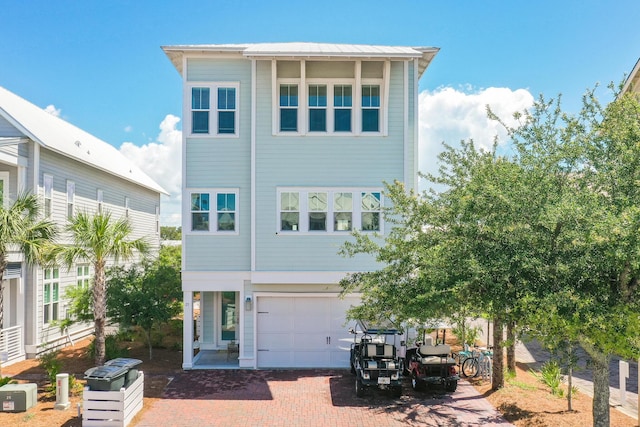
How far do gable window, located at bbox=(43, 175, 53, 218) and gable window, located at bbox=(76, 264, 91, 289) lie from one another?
3393mm

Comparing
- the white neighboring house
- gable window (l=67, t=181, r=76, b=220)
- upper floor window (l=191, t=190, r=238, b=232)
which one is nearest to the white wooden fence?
the white neighboring house

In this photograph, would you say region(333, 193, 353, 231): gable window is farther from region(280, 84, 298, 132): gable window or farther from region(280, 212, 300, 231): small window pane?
region(280, 84, 298, 132): gable window

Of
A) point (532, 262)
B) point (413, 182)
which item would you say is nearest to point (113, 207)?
point (413, 182)

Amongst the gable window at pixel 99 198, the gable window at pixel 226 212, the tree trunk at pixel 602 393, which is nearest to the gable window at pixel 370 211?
the gable window at pixel 226 212

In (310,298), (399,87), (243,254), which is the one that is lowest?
(310,298)

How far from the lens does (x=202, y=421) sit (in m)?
10.6

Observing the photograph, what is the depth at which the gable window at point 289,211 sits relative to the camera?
1541 cm

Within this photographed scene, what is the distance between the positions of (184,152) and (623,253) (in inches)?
500

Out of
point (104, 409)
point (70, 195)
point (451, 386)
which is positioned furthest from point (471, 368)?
point (70, 195)

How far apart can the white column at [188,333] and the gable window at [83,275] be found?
7.51 metres

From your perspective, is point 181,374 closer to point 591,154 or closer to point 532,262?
point 532,262

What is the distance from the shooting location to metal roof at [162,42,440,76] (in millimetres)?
14750

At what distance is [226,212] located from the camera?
15500mm

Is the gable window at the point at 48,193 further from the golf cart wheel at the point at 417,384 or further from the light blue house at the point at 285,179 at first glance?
the golf cart wheel at the point at 417,384
